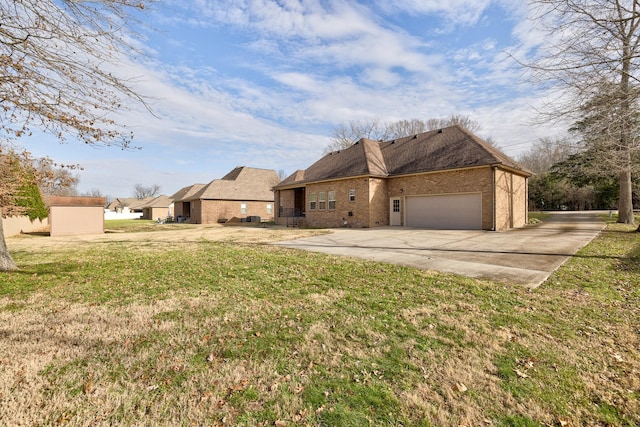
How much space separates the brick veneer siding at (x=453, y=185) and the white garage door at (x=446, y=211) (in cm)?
34

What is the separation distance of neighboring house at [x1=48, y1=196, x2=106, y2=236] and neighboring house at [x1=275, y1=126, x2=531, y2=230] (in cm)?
1418

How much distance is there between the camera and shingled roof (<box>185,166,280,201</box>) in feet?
109

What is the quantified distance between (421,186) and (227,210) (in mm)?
22339

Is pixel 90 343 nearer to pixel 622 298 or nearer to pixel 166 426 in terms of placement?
pixel 166 426

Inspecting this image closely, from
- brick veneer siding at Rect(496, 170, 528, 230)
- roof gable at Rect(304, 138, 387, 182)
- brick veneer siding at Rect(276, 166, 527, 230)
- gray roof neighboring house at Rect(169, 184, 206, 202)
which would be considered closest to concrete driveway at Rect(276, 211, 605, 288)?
brick veneer siding at Rect(496, 170, 528, 230)

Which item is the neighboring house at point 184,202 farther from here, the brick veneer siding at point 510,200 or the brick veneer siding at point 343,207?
the brick veneer siding at point 510,200

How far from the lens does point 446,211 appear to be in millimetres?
17828

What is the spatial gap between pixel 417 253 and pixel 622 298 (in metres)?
4.73

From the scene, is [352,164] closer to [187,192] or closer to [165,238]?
[165,238]

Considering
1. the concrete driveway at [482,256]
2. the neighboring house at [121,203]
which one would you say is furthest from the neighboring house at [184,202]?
the neighboring house at [121,203]

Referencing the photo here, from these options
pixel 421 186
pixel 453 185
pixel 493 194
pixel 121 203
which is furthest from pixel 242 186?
pixel 121 203

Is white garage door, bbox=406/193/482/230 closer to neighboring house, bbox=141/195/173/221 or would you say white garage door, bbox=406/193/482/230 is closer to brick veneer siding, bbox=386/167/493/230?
brick veneer siding, bbox=386/167/493/230

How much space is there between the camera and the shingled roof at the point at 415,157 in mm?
17245

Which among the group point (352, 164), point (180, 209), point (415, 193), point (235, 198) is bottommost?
point (180, 209)
